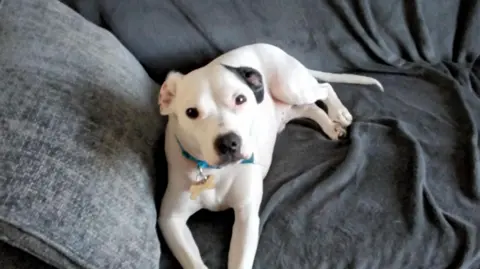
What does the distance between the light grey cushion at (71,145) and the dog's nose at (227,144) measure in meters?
0.22

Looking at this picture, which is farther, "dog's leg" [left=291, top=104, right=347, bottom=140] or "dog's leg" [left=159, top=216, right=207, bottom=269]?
"dog's leg" [left=291, top=104, right=347, bottom=140]

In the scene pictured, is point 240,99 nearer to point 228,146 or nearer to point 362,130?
point 228,146

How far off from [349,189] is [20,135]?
0.83 metres

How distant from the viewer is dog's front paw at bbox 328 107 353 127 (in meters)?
1.81

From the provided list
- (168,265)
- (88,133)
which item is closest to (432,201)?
(168,265)

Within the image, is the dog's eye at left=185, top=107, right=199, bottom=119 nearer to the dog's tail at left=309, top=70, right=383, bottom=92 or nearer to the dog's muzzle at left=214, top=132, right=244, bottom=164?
the dog's muzzle at left=214, top=132, right=244, bottom=164

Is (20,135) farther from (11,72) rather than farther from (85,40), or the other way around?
(85,40)

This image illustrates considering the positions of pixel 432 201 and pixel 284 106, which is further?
pixel 284 106

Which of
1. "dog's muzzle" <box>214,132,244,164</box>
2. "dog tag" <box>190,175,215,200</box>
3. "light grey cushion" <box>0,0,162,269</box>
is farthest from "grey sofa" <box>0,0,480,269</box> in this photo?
"dog's muzzle" <box>214,132,244,164</box>

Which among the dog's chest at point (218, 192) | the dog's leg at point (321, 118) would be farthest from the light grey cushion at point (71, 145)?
the dog's leg at point (321, 118)

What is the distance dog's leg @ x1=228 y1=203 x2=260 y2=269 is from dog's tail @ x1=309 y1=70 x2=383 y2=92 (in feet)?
2.20

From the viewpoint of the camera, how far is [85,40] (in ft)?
5.01

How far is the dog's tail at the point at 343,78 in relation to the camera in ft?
6.43

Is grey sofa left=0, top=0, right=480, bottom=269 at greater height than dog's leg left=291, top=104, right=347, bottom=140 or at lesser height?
greater
